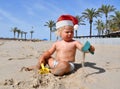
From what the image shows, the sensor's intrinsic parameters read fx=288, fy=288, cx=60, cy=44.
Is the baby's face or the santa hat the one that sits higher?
the santa hat

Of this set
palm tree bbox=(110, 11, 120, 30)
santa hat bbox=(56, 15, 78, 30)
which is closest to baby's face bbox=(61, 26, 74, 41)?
santa hat bbox=(56, 15, 78, 30)

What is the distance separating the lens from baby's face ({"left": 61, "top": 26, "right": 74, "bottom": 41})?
5.35m

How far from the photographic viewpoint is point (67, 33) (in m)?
5.36

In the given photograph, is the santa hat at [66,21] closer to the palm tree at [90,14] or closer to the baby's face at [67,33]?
the baby's face at [67,33]

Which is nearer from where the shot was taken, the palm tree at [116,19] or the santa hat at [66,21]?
the santa hat at [66,21]

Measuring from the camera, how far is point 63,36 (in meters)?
5.38

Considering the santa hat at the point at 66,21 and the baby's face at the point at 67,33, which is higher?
the santa hat at the point at 66,21

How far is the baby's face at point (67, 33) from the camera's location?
535 cm

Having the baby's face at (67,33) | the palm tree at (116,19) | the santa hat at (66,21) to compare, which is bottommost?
the baby's face at (67,33)

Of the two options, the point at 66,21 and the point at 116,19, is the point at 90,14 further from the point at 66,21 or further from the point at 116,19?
the point at 66,21

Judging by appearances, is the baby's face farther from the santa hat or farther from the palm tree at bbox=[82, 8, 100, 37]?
the palm tree at bbox=[82, 8, 100, 37]

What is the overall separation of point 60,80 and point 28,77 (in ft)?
1.71

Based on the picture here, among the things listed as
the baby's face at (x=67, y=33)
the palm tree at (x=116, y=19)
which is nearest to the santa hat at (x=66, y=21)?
the baby's face at (x=67, y=33)

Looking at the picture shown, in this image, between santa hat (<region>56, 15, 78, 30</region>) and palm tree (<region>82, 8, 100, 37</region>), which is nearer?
santa hat (<region>56, 15, 78, 30</region>)
